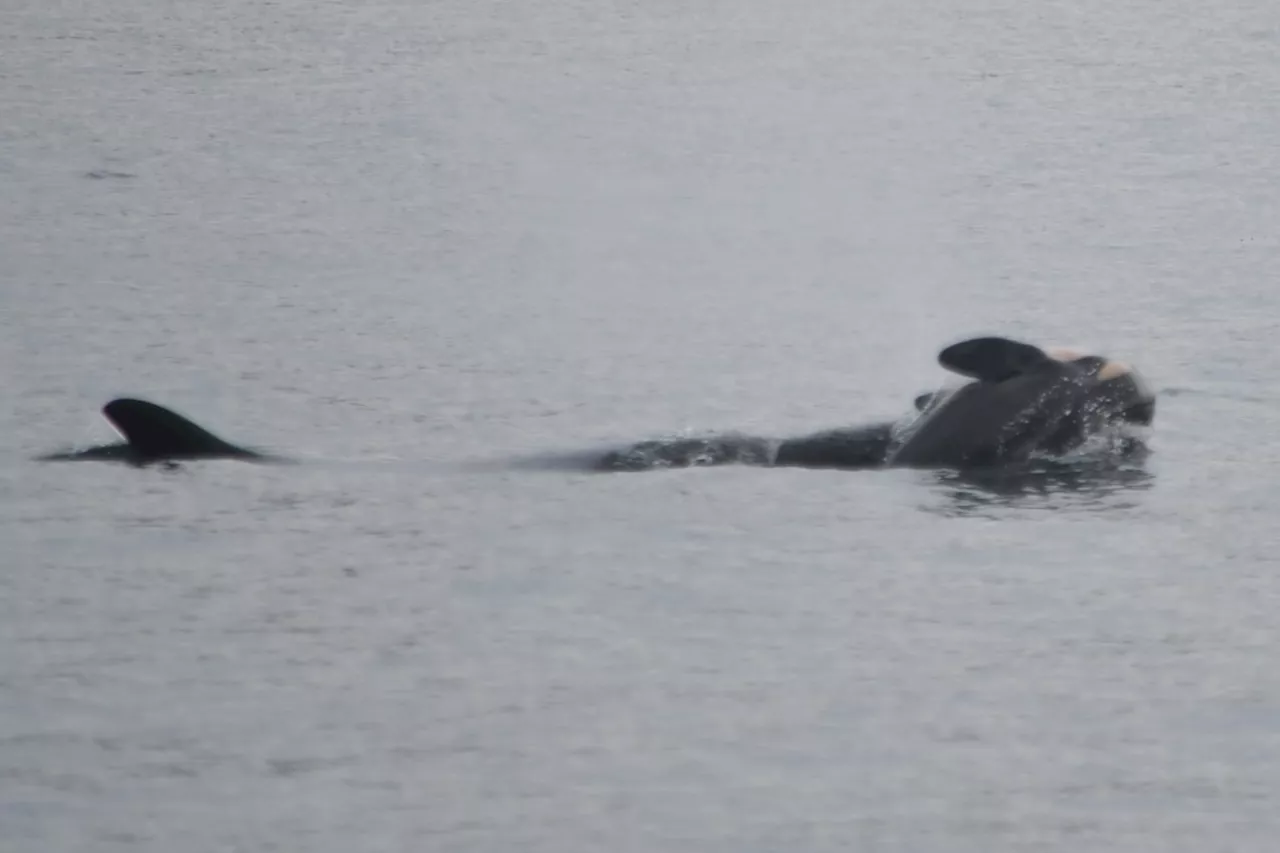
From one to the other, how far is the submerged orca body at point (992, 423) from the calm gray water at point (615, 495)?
1.40 ft

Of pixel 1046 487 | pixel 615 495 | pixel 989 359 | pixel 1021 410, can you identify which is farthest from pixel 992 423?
pixel 615 495

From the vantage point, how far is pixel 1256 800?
10969 mm

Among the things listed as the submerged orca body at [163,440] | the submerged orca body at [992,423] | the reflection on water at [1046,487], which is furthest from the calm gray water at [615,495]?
the submerged orca body at [992,423]

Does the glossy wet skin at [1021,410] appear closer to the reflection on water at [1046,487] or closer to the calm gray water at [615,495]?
the reflection on water at [1046,487]

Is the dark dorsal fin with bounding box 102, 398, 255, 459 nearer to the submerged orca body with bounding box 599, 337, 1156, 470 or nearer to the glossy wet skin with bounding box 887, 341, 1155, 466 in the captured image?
the submerged orca body with bounding box 599, 337, 1156, 470

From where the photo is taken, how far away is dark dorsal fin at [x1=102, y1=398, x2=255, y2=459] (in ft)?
52.7

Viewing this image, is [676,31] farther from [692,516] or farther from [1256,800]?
[1256,800]

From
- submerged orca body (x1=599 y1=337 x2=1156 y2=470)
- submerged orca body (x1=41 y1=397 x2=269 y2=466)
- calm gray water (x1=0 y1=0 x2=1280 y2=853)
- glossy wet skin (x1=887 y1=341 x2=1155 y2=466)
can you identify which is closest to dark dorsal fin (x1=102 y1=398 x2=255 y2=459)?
submerged orca body (x1=41 y1=397 x2=269 y2=466)

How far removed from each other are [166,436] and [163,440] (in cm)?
3

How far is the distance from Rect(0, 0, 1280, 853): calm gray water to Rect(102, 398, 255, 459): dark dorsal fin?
0.25 m

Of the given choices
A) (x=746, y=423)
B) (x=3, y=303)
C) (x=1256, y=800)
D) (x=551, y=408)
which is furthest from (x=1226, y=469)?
(x=3, y=303)

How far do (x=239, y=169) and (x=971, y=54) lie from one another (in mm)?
13626

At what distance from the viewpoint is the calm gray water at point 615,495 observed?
36.2 ft

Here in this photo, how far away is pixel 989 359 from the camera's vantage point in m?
16.3
